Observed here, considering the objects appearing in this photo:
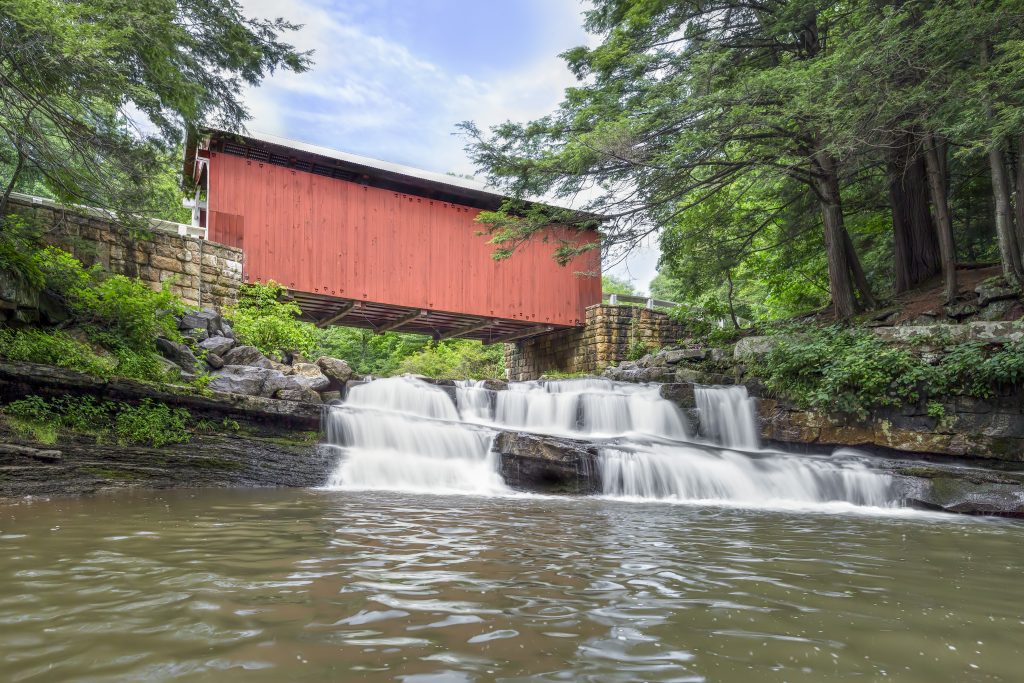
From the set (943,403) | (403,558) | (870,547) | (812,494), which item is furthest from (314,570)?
(943,403)

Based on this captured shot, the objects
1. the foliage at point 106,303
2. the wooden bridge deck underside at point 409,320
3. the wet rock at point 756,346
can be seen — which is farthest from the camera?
the wooden bridge deck underside at point 409,320

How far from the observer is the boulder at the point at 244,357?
9430 millimetres

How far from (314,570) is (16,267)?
6763 mm

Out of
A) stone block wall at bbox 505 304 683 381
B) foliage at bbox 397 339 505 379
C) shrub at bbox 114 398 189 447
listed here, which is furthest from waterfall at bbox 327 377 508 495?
foliage at bbox 397 339 505 379

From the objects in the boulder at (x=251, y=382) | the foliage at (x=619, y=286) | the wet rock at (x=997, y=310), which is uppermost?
the foliage at (x=619, y=286)

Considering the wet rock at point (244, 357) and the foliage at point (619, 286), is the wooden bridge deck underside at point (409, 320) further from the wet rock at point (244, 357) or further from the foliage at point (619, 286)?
the foliage at point (619, 286)

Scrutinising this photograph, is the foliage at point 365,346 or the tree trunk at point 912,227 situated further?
the foliage at point 365,346

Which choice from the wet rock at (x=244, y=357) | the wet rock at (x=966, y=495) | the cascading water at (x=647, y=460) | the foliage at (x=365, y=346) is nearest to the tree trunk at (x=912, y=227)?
the cascading water at (x=647, y=460)

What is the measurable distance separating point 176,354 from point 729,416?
8786 mm

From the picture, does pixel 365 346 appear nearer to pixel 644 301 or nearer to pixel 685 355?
pixel 644 301

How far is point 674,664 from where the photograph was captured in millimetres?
1610

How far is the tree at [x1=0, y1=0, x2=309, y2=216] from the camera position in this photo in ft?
19.3

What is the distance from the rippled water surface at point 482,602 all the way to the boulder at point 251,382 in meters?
3.81

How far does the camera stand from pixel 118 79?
6.33m
